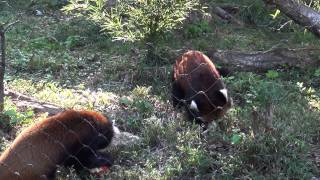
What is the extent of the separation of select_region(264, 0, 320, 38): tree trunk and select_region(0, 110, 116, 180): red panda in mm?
3031

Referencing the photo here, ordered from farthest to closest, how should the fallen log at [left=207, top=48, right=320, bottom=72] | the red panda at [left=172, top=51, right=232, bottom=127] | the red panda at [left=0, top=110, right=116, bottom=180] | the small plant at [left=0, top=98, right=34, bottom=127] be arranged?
the fallen log at [left=207, top=48, right=320, bottom=72] → the red panda at [left=172, top=51, right=232, bottom=127] → the small plant at [left=0, top=98, right=34, bottom=127] → the red panda at [left=0, top=110, right=116, bottom=180]

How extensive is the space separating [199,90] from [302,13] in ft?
6.96

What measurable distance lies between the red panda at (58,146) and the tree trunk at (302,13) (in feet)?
9.94

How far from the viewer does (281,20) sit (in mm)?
7816

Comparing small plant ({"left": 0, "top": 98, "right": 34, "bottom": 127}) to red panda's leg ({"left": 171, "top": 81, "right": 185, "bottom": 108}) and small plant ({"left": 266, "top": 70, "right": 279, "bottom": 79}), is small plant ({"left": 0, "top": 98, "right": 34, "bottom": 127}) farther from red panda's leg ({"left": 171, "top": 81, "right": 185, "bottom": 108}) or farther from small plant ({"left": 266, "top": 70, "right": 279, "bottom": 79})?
small plant ({"left": 266, "top": 70, "right": 279, "bottom": 79})

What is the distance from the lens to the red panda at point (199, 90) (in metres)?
4.58

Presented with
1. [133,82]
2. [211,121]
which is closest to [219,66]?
[133,82]

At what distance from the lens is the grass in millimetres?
3668

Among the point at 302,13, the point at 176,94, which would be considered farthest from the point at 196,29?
the point at 176,94

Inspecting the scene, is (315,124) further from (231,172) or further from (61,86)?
(61,86)

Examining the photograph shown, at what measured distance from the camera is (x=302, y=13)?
20.4 ft

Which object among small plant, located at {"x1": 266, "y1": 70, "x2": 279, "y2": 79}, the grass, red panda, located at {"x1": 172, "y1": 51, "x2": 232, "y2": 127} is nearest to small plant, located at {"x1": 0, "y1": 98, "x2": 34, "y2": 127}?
the grass

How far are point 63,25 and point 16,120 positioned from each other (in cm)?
383

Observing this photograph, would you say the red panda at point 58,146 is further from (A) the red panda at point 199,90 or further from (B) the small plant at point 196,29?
(B) the small plant at point 196,29
